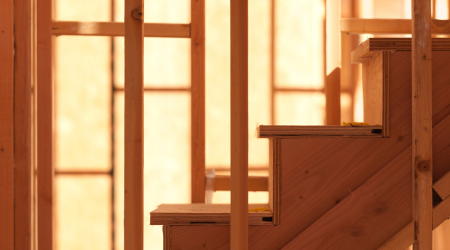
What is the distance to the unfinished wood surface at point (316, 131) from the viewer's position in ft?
3.66

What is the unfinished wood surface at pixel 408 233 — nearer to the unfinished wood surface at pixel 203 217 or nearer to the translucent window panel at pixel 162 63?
the unfinished wood surface at pixel 203 217

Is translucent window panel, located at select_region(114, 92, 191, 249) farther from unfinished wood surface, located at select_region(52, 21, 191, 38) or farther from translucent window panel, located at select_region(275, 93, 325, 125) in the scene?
translucent window panel, located at select_region(275, 93, 325, 125)

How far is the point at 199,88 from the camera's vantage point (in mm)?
1829

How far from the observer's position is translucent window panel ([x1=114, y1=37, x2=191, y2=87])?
1917 millimetres

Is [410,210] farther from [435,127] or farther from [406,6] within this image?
[406,6]

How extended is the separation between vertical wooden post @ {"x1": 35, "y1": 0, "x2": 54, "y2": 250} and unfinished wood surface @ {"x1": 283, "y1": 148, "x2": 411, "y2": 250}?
1341 millimetres

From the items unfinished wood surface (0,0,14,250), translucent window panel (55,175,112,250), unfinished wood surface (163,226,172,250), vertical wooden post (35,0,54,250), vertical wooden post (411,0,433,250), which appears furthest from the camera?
translucent window panel (55,175,112,250)

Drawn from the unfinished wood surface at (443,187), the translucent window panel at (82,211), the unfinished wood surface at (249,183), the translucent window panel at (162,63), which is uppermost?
the translucent window panel at (162,63)

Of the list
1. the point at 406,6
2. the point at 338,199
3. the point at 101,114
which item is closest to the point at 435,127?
the point at 338,199

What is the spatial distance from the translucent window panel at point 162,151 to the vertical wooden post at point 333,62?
2.55 ft

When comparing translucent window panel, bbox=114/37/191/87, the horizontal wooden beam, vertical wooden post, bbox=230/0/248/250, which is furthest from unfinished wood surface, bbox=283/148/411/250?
translucent window panel, bbox=114/37/191/87

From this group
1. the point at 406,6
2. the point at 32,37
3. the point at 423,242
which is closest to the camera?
the point at 423,242

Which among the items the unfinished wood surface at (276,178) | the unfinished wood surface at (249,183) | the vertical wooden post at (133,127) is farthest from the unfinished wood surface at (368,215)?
the unfinished wood surface at (249,183)

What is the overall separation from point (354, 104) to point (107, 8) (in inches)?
58.1
